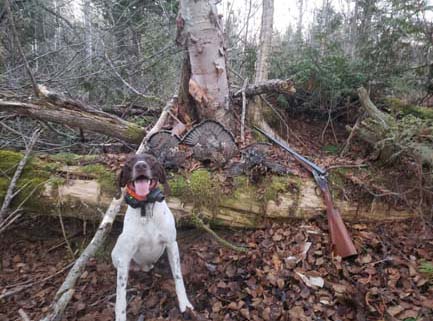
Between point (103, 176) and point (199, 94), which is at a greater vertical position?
point (199, 94)

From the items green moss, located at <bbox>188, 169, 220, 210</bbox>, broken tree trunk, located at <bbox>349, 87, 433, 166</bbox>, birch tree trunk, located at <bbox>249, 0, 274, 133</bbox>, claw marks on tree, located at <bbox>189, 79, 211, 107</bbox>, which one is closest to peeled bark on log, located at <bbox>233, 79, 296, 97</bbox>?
birch tree trunk, located at <bbox>249, 0, 274, 133</bbox>

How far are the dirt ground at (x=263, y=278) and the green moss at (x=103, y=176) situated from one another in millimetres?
491

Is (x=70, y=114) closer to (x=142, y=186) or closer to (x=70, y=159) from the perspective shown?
(x=70, y=159)

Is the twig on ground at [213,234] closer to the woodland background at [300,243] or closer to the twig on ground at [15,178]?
the woodland background at [300,243]

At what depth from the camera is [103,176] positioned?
146 inches

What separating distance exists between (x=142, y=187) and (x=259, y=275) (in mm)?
1399

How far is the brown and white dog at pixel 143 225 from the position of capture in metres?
2.59

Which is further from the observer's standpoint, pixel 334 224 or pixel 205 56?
pixel 205 56

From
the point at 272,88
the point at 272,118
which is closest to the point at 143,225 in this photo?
the point at 272,88

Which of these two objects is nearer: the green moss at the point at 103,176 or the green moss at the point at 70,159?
the green moss at the point at 103,176

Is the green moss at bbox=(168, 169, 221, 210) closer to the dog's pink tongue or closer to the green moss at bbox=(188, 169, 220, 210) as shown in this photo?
the green moss at bbox=(188, 169, 220, 210)

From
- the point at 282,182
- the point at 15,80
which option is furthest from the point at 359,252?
the point at 15,80

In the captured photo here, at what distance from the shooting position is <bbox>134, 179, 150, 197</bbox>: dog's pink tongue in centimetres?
258

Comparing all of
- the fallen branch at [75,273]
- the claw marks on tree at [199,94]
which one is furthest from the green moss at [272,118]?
the fallen branch at [75,273]
